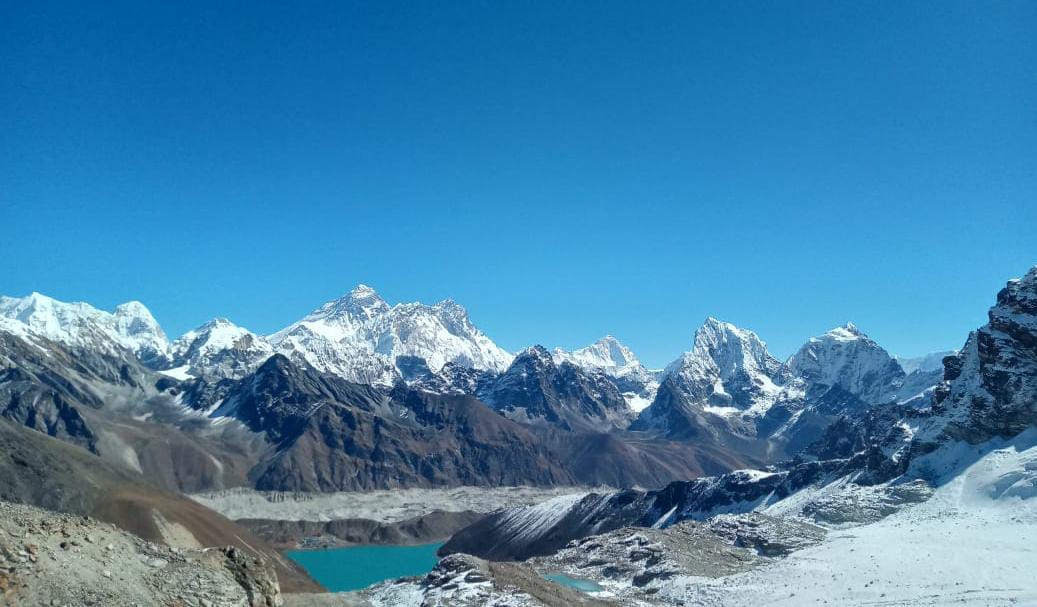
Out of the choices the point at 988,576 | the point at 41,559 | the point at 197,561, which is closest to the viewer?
the point at 41,559

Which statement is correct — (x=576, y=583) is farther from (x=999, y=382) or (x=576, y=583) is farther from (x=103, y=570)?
(x=999, y=382)

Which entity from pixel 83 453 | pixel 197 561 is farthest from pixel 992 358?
pixel 83 453

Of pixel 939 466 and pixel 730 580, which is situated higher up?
pixel 939 466

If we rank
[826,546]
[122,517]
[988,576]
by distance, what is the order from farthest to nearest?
1. [122,517]
2. [826,546]
3. [988,576]

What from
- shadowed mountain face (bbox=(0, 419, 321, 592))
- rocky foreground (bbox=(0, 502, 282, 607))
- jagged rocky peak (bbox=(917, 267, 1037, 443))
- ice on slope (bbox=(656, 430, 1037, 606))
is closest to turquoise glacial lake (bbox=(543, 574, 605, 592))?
ice on slope (bbox=(656, 430, 1037, 606))

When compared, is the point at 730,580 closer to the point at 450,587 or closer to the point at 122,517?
the point at 450,587

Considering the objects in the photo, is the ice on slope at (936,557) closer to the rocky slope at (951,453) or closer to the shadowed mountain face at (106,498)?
the rocky slope at (951,453)

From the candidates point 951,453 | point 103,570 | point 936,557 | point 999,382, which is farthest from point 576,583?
point 999,382

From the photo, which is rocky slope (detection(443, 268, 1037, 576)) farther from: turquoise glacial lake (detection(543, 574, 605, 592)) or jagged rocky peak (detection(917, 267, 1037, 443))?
turquoise glacial lake (detection(543, 574, 605, 592))

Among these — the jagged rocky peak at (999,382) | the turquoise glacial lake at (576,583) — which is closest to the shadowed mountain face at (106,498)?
the turquoise glacial lake at (576,583)
